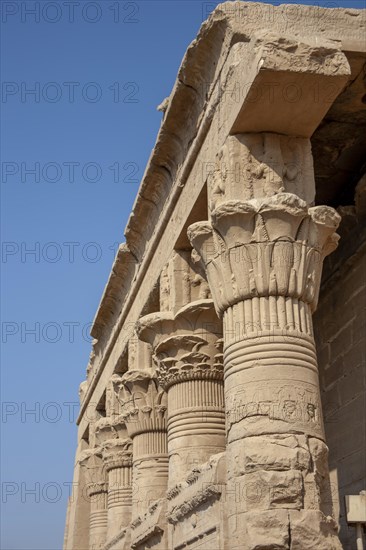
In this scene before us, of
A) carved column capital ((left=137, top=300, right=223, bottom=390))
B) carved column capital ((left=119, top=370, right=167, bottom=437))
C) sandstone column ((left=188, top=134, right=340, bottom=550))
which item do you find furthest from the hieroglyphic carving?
carved column capital ((left=119, top=370, right=167, bottom=437))

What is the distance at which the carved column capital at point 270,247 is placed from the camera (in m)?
6.41

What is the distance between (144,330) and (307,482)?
3.84 meters

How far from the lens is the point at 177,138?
929 cm

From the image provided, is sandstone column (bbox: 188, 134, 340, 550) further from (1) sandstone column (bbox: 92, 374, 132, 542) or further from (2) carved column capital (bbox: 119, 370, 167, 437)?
(1) sandstone column (bbox: 92, 374, 132, 542)

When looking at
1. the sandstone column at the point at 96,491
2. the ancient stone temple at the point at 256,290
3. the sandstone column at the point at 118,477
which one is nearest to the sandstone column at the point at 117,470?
the sandstone column at the point at 118,477

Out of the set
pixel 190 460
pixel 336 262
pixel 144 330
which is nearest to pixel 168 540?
pixel 190 460

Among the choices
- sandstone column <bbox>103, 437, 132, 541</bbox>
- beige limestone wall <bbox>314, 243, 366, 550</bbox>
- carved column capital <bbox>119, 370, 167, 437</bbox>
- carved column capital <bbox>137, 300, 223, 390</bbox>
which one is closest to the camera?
carved column capital <bbox>137, 300, 223, 390</bbox>

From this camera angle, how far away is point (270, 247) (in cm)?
648

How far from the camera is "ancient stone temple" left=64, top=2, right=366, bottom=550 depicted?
5.96 metres

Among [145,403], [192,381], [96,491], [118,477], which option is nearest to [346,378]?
[192,381]

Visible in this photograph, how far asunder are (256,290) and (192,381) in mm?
2681

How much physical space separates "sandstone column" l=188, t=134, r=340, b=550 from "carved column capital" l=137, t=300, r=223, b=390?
1639mm

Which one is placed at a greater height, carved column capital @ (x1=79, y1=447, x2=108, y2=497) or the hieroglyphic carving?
carved column capital @ (x1=79, y1=447, x2=108, y2=497)

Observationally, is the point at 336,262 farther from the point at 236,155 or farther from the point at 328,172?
the point at 236,155
